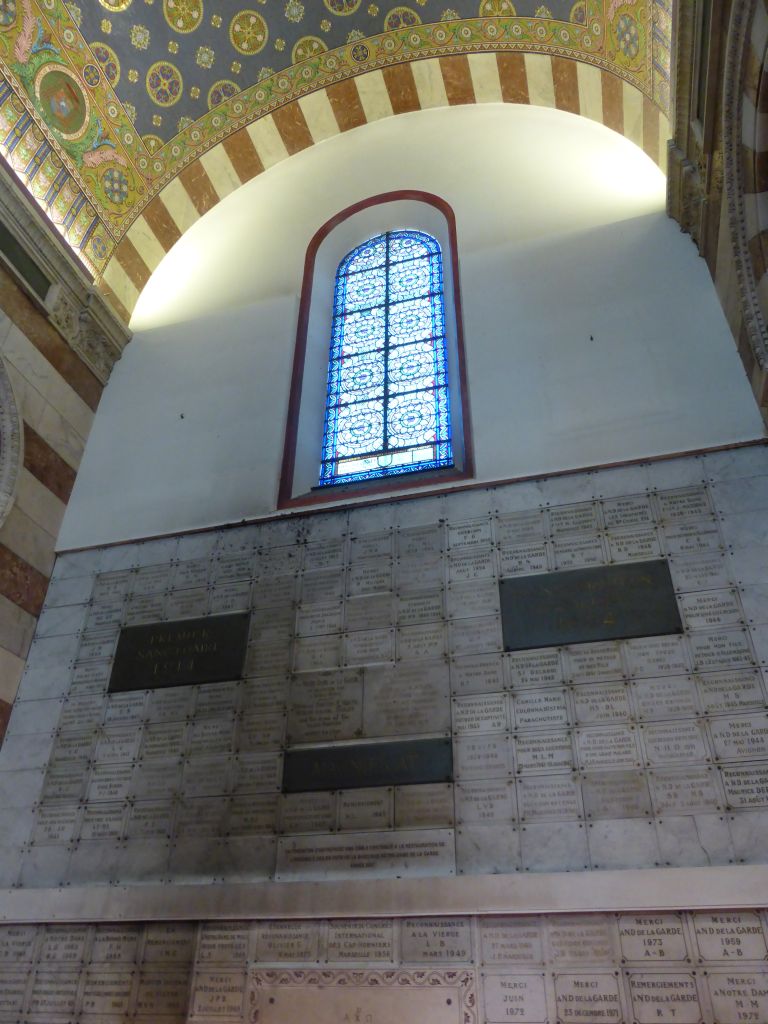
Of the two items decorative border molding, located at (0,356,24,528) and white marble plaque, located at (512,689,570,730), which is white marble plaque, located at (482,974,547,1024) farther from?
decorative border molding, located at (0,356,24,528)

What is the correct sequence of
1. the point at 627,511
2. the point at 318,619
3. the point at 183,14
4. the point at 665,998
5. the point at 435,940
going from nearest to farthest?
the point at 665,998, the point at 435,940, the point at 627,511, the point at 318,619, the point at 183,14

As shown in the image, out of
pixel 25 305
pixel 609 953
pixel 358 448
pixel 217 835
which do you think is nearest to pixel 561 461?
pixel 358 448

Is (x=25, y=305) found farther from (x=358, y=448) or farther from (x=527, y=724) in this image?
(x=527, y=724)

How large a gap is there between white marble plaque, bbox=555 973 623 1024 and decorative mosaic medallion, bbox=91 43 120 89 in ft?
28.3

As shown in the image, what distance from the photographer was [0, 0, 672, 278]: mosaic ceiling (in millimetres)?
7004

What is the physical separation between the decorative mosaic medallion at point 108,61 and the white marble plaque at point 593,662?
286 inches

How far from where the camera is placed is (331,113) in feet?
28.6

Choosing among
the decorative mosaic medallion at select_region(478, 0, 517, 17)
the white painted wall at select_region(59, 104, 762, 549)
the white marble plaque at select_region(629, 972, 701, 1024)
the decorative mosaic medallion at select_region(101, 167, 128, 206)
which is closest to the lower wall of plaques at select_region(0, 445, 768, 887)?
the white painted wall at select_region(59, 104, 762, 549)

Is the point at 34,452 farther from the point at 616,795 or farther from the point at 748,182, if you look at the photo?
the point at 748,182

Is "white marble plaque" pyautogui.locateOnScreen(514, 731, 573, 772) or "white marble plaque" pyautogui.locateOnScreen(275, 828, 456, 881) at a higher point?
"white marble plaque" pyautogui.locateOnScreen(514, 731, 573, 772)

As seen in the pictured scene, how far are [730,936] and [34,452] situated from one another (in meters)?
5.96

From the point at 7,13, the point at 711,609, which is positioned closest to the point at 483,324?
the point at 711,609

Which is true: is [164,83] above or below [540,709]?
above

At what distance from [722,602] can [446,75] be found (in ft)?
22.2
